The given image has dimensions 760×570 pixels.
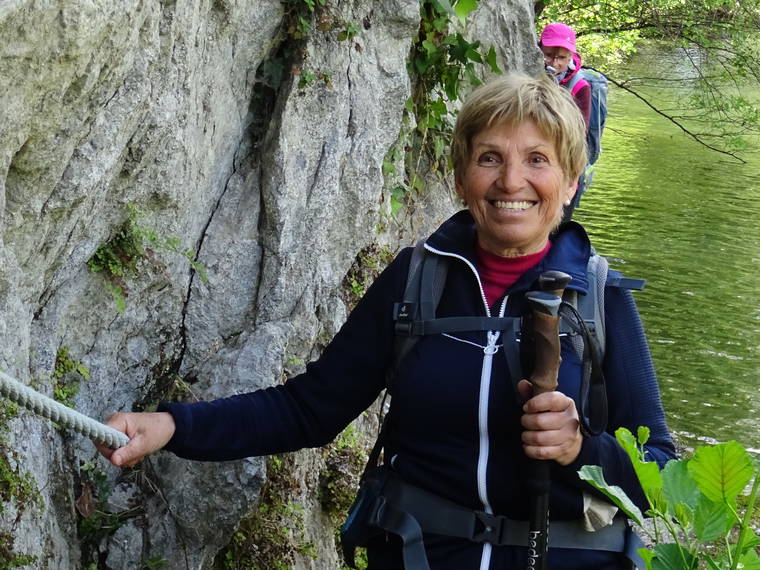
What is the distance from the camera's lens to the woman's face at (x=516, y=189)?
2.83 metres

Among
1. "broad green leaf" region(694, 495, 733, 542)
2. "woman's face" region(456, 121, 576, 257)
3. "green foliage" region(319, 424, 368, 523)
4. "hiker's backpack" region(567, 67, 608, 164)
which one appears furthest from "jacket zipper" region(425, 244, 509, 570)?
"hiker's backpack" region(567, 67, 608, 164)

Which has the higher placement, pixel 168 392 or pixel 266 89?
pixel 266 89

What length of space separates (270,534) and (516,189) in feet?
7.00

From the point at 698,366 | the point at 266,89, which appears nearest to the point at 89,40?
the point at 266,89

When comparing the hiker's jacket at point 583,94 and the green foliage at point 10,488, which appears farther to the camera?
the hiker's jacket at point 583,94

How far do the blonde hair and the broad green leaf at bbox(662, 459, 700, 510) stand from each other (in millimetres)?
1449

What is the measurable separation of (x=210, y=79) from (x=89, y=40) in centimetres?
141

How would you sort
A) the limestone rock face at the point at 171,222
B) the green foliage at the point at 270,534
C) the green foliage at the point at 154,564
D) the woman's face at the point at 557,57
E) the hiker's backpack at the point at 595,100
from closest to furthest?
the limestone rock face at the point at 171,222
the green foliage at the point at 154,564
the green foliage at the point at 270,534
the hiker's backpack at the point at 595,100
the woman's face at the point at 557,57

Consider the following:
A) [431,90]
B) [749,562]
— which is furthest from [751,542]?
[431,90]

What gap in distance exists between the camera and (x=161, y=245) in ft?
13.0

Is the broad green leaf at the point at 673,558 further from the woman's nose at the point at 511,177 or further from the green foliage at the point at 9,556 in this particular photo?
the green foliage at the point at 9,556

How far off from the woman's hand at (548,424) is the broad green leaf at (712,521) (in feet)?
3.25

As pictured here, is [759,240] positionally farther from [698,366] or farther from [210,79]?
[210,79]

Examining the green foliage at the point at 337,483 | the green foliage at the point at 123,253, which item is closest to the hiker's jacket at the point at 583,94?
the green foliage at the point at 337,483
